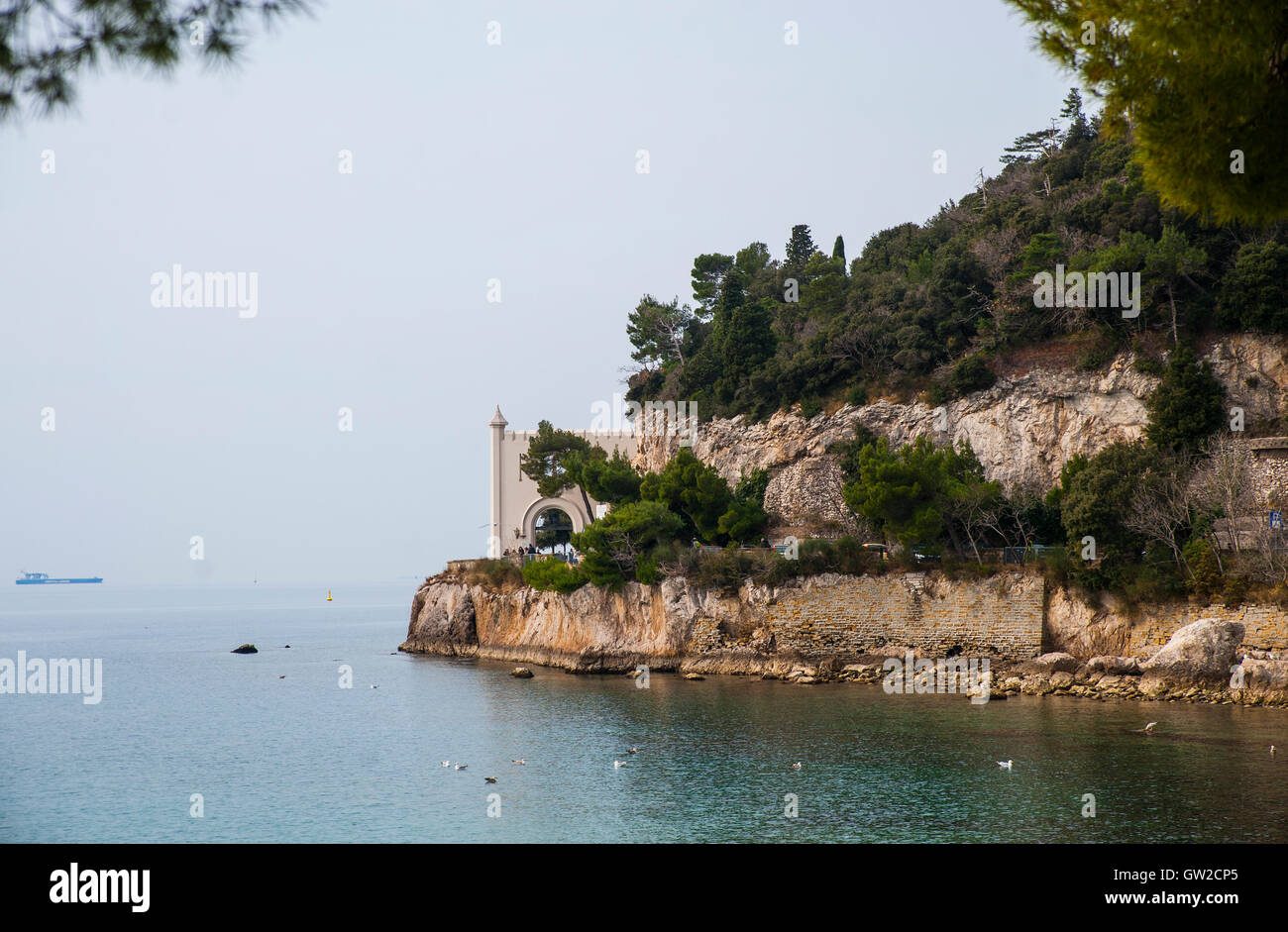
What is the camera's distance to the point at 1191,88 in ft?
27.1

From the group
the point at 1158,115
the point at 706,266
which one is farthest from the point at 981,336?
the point at 1158,115

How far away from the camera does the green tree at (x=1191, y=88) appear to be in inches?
309

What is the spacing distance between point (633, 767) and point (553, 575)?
19.4 meters

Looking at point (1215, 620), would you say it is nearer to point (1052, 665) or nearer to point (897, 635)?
point (1052, 665)

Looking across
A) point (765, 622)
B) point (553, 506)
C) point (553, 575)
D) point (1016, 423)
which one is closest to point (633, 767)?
point (765, 622)

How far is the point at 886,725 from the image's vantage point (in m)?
25.7

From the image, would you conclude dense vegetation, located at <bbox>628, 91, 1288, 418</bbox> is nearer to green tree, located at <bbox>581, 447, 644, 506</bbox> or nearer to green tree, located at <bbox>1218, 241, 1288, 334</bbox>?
green tree, located at <bbox>1218, 241, 1288, 334</bbox>

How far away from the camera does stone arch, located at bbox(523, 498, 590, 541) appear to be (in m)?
51.1

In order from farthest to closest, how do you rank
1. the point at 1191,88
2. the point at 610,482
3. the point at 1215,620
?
1. the point at 610,482
2. the point at 1215,620
3. the point at 1191,88

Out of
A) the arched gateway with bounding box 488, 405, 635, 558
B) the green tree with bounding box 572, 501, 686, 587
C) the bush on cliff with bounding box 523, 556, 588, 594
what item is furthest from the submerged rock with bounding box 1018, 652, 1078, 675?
the arched gateway with bounding box 488, 405, 635, 558

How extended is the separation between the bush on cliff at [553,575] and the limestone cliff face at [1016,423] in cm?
848

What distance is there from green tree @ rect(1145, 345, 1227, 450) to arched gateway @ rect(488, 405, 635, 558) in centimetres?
2434

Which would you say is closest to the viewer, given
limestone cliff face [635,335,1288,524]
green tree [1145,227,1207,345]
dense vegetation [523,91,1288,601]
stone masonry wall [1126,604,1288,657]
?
stone masonry wall [1126,604,1288,657]

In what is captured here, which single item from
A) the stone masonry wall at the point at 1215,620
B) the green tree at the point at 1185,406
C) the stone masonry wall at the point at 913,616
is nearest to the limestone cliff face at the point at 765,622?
the stone masonry wall at the point at 913,616
